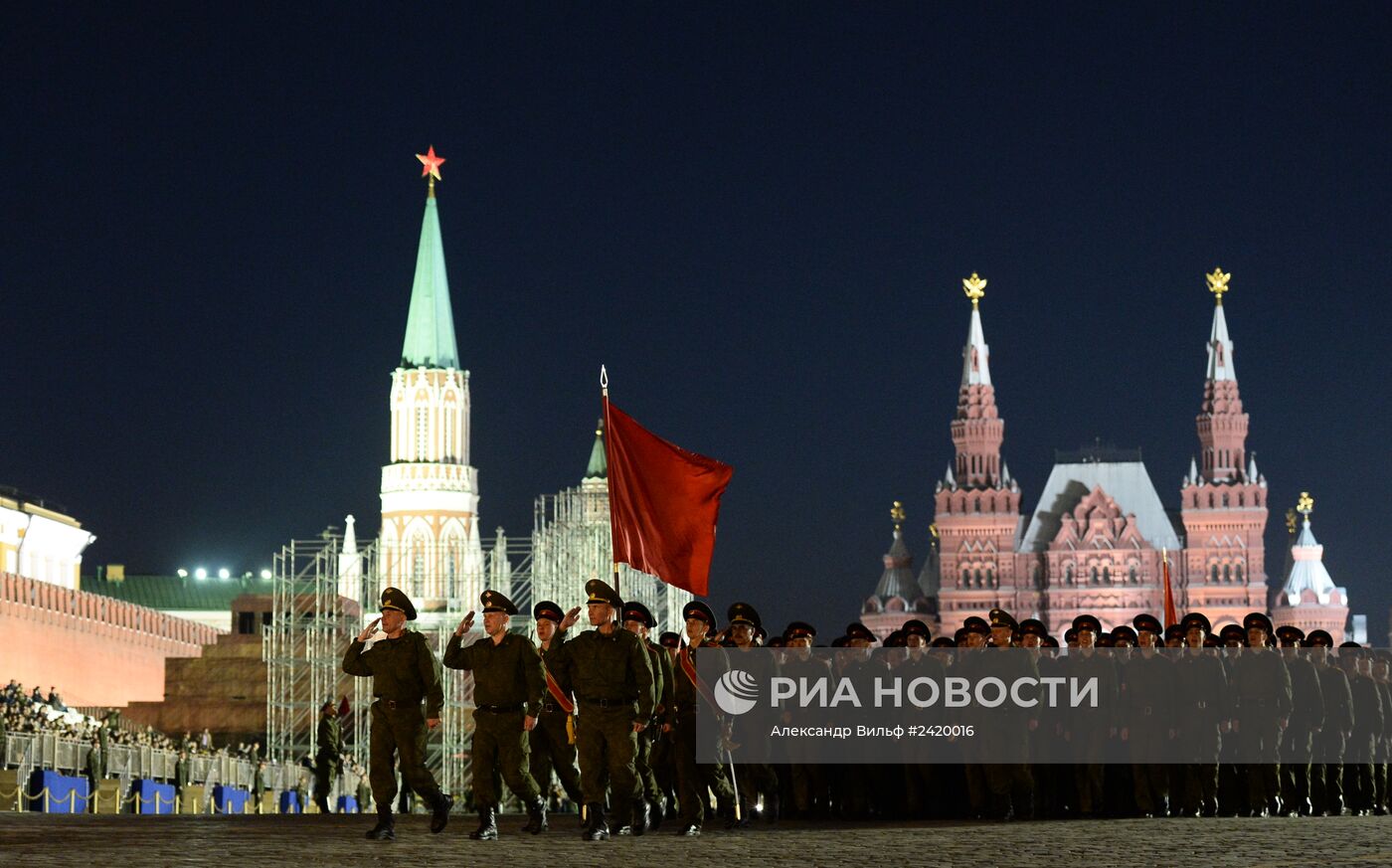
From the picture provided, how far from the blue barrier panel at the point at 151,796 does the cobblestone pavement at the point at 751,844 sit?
36.4ft

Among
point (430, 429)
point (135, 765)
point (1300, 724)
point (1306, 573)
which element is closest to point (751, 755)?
point (1300, 724)

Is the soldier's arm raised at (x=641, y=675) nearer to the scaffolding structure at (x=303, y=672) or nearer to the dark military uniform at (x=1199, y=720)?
the dark military uniform at (x=1199, y=720)

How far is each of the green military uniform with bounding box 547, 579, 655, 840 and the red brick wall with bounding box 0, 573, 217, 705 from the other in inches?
1453

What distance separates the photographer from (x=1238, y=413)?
396ft

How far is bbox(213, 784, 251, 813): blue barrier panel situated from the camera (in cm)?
3097

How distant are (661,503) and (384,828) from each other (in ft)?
13.5

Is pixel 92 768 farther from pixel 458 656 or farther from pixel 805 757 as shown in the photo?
pixel 458 656

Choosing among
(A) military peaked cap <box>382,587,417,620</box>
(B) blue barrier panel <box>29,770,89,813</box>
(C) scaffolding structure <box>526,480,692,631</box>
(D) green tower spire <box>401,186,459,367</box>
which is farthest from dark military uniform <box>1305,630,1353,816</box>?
(D) green tower spire <box>401,186,459,367</box>

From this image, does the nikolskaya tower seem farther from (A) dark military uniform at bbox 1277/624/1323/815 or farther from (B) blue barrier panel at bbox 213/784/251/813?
(A) dark military uniform at bbox 1277/624/1323/815

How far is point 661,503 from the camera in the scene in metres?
17.4

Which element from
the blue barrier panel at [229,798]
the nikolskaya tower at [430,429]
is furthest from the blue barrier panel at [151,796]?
the nikolskaya tower at [430,429]

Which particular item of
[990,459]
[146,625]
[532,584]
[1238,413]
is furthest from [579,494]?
[1238,413]

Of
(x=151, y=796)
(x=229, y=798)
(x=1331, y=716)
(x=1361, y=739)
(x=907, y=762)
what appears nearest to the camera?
(x=907, y=762)

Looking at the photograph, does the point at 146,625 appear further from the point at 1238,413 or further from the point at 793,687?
the point at 1238,413
